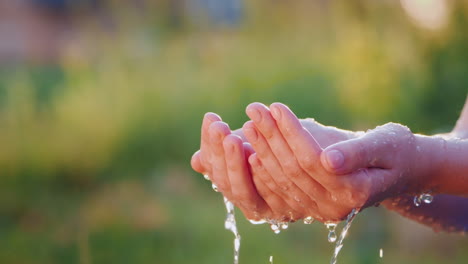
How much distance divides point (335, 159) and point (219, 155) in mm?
308

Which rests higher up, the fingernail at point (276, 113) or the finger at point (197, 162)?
the fingernail at point (276, 113)

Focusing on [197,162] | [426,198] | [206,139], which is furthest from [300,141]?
[426,198]

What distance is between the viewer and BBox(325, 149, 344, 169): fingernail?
1445 mm

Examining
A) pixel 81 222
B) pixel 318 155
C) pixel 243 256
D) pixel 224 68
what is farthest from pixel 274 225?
pixel 224 68

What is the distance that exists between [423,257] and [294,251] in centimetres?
84

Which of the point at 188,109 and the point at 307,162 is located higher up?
the point at 188,109

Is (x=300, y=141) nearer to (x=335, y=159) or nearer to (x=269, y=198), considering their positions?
(x=335, y=159)

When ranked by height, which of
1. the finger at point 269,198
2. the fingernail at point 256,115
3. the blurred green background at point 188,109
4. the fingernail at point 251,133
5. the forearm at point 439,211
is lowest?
the finger at point 269,198

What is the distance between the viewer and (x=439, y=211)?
2.08 meters

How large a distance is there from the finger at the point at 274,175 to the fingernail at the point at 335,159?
156mm

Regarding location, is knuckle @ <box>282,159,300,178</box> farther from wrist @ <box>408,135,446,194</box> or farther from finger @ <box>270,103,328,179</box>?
wrist @ <box>408,135,446,194</box>

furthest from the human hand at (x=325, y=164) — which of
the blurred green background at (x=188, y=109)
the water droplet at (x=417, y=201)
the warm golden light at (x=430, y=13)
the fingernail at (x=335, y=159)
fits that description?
the warm golden light at (x=430, y=13)

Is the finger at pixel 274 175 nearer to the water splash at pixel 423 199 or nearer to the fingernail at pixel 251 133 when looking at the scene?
the fingernail at pixel 251 133

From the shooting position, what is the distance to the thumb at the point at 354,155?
1.45 m
